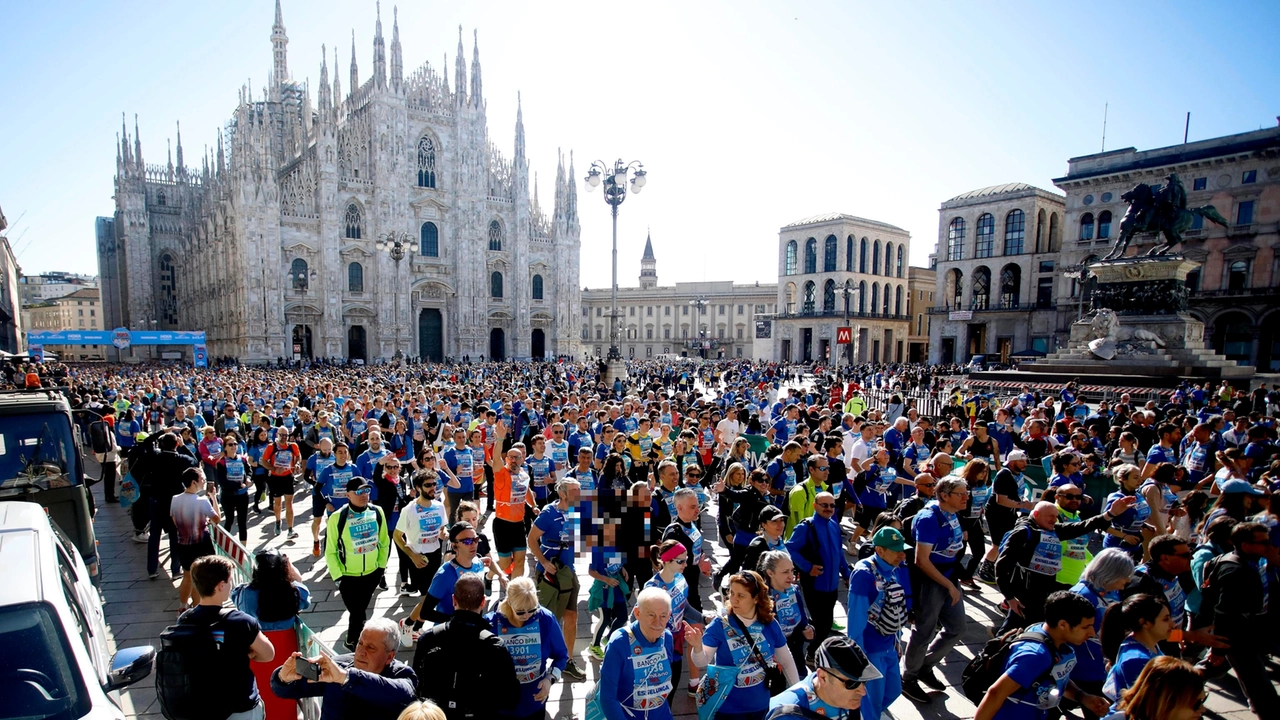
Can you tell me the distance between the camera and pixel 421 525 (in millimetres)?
5473

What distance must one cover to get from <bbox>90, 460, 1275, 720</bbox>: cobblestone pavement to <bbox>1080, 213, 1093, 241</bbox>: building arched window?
145ft

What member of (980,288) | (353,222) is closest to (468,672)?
(353,222)

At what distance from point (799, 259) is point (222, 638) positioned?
60200 millimetres

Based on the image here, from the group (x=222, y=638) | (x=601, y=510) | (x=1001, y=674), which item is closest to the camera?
(x=1001, y=674)

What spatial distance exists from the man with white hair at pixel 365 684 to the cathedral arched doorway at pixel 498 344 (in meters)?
48.4

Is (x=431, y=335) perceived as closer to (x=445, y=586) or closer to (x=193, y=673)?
(x=445, y=586)

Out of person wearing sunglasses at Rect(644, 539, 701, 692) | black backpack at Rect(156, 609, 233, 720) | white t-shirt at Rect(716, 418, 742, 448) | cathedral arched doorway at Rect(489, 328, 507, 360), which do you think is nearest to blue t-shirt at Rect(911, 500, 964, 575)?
person wearing sunglasses at Rect(644, 539, 701, 692)

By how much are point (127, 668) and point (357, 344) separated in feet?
152

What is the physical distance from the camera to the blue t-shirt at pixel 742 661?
328 centimetres

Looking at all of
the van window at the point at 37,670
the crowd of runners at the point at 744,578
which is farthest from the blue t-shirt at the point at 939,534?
the van window at the point at 37,670

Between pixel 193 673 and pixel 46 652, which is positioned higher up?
pixel 46 652

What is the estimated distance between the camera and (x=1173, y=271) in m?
22.0

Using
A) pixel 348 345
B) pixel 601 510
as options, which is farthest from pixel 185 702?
pixel 348 345

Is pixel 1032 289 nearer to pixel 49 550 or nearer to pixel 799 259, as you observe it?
pixel 799 259
